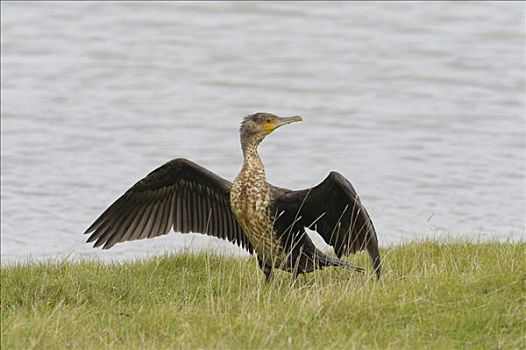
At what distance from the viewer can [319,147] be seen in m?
19.5

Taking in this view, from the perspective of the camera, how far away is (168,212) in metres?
10.2

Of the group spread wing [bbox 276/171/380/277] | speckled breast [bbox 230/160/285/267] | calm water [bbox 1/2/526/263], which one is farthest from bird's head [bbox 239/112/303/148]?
calm water [bbox 1/2/526/263]

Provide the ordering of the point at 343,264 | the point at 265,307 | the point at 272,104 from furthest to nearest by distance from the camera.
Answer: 1. the point at 272,104
2. the point at 343,264
3. the point at 265,307

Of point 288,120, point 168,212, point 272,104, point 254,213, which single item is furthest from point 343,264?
point 272,104

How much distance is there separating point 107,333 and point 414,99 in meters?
15.6

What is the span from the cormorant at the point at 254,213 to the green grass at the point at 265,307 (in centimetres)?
21

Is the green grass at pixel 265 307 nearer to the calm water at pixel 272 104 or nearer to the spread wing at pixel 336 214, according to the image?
the spread wing at pixel 336 214

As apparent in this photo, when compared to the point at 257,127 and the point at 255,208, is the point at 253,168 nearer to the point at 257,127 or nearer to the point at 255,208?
the point at 255,208

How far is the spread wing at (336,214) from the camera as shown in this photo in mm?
8852

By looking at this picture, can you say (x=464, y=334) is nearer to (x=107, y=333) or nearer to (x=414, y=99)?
(x=107, y=333)

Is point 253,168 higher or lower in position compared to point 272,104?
higher

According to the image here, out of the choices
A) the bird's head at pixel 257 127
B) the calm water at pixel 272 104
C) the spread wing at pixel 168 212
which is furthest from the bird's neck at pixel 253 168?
the calm water at pixel 272 104

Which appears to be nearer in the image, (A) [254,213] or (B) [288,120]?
(A) [254,213]

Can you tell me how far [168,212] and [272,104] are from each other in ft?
37.9
